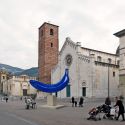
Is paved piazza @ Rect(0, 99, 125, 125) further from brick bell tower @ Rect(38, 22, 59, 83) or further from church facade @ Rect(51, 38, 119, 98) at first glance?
brick bell tower @ Rect(38, 22, 59, 83)

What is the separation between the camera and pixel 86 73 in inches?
2493

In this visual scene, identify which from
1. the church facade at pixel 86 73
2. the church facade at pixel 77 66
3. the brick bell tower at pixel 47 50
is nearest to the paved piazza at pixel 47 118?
the church facade at pixel 86 73

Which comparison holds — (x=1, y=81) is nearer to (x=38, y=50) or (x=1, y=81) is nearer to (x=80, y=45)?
(x=38, y=50)

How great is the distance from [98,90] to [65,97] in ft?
28.5

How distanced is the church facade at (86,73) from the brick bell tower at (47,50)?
14.9ft

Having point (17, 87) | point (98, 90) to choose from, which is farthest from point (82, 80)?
point (17, 87)

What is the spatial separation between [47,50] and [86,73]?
597 inches

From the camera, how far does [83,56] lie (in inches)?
2520

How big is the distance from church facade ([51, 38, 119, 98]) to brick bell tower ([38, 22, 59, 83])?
4.54 meters

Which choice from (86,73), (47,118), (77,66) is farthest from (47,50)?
(47,118)

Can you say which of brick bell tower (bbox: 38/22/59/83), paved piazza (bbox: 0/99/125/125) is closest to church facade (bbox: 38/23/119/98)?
brick bell tower (bbox: 38/22/59/83)

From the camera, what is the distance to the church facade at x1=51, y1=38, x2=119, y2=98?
62.1 meters

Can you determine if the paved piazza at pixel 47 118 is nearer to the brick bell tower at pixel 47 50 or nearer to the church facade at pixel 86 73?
the church facade at pixel 86 73

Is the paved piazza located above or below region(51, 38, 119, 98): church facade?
below
